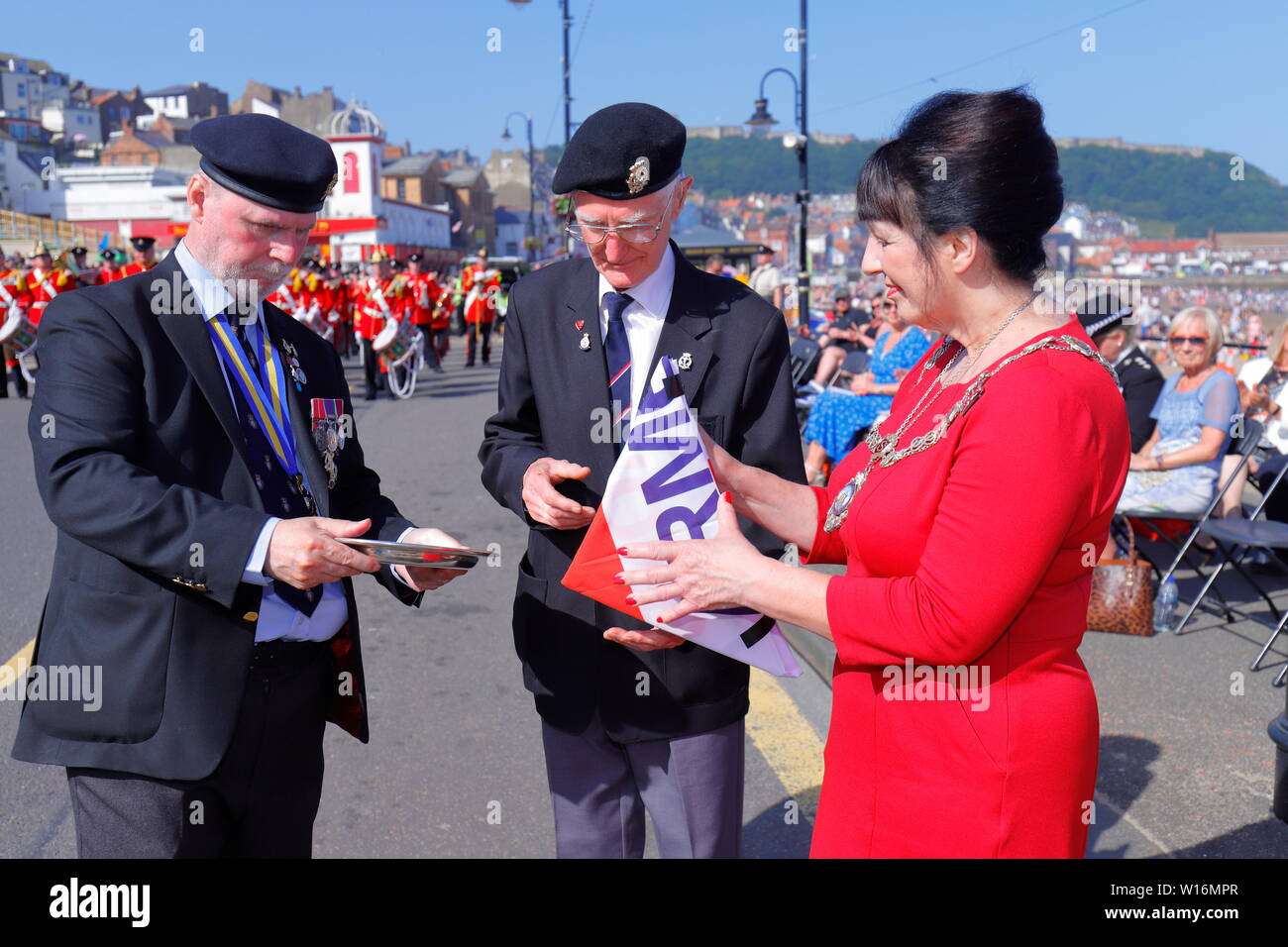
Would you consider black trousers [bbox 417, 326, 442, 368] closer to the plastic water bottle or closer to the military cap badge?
the plastic water bottle

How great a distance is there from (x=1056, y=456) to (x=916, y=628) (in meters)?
0.35

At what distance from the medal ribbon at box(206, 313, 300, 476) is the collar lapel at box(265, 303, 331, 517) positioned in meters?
0.02

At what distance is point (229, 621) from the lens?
2070mm

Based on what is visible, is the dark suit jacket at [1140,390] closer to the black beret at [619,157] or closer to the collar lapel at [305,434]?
the black beret at [619,157]

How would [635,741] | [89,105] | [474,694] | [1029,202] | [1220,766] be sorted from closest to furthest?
[1029,202] < [635,741] < [1220,766] < [474,694] < [89,105]

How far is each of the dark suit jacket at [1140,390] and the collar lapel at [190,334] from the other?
7047mm

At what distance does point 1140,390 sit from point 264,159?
7.28 m

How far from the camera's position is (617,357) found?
2.54m

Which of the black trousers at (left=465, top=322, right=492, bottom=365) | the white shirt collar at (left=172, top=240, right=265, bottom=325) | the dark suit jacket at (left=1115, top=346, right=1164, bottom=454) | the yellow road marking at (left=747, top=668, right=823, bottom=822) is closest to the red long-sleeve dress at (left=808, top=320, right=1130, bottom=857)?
the white shirt collar at (left=172, top=240, right=265, bottom=325)

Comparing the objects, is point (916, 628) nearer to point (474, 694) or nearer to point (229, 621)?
point (229, 621)

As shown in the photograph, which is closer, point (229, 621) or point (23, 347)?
point (229, 621)

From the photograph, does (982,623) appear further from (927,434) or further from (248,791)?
(248,791)

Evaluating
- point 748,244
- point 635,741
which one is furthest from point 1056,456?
point 748,244

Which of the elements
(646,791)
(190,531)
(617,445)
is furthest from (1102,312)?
(190,531)
